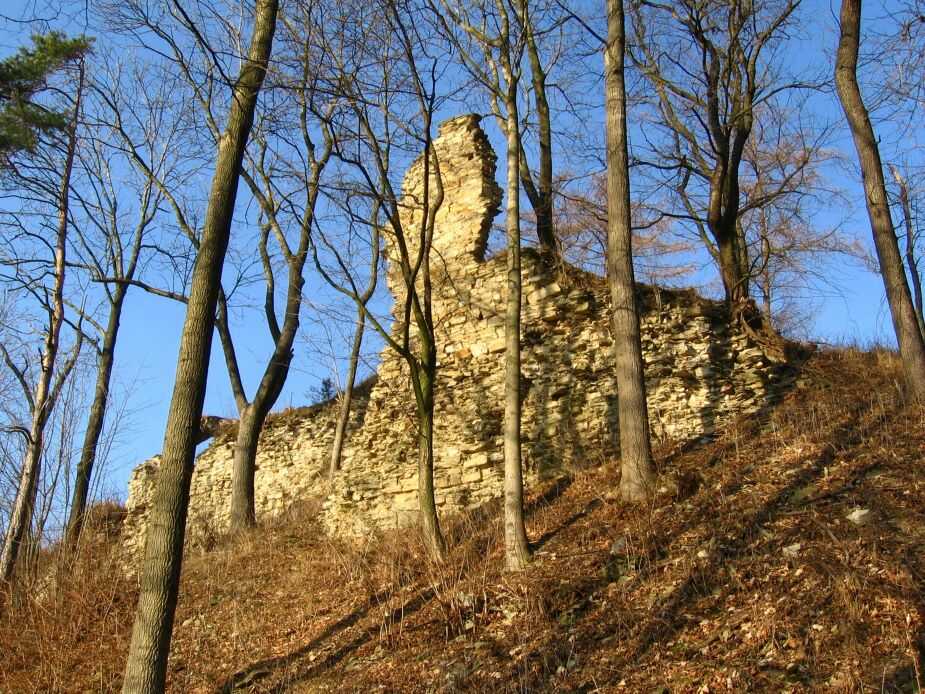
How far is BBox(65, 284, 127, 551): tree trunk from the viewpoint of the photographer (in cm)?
1255

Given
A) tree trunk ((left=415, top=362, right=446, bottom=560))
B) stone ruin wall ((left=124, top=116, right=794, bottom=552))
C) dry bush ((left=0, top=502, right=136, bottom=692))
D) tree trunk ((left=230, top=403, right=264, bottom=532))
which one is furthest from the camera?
tree trunk ((left=230, top=403, right=264, bottom=532))

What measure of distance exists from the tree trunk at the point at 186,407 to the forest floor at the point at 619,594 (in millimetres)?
1405

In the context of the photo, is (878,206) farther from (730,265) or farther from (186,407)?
(186,407)

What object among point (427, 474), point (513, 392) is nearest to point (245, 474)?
point (427, 474)

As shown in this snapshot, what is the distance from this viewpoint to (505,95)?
905cm

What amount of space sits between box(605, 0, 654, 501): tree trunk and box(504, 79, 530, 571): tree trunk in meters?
1.08

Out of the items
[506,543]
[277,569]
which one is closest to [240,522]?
[277,569]

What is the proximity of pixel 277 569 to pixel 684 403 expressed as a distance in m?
5.47

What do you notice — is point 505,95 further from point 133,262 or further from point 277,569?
point 133,262

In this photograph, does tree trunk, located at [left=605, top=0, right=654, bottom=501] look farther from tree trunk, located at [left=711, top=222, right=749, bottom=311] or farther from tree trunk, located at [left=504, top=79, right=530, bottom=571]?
tree trunk, located at [left=711, top=222, right=749, bottom=311]

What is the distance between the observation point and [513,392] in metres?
7.86

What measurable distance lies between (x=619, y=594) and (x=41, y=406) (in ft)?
28.0

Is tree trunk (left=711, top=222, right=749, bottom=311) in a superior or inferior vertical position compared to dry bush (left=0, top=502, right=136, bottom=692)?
superior

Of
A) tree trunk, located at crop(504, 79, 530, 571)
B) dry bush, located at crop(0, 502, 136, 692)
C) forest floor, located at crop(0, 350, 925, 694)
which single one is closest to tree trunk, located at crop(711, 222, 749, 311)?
forest floor, located at crop(0, 350, 925, 694)
